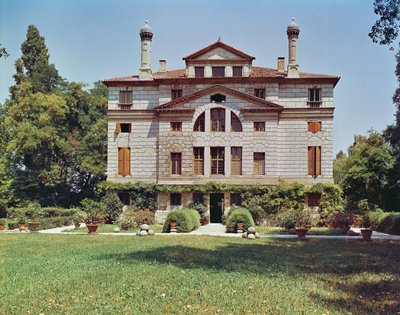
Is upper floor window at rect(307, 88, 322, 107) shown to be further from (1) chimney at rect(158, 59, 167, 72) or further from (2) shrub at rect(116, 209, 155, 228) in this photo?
(2) shrub at rect(116, 209, 155, 228)

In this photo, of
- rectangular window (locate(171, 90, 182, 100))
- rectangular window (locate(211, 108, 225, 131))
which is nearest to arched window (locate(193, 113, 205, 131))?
rectangular window (locate(211, 108, 225, 131))

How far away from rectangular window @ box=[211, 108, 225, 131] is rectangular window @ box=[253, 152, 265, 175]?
3.66m

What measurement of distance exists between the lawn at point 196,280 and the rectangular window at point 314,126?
1898 centimetres

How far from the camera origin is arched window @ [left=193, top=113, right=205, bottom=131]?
36.8 meters

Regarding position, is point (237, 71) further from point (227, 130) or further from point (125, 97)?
point (125, 97)

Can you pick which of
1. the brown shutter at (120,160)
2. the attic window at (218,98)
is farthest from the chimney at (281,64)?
the brown shutter at (120,160)

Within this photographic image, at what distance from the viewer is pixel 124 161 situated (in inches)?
1485

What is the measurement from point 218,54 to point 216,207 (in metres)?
12.8

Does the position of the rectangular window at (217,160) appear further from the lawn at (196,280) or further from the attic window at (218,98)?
the lawn at (196,280)

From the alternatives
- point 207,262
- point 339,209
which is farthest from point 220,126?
point 207,262

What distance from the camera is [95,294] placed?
9477 mm

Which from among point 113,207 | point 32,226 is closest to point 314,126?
point 113,207

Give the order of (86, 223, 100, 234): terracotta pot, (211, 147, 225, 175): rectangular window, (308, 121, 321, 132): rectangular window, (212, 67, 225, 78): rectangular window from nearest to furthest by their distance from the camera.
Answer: (86, 223, 100, 234): terracotta pot → (211, 147, 225, 175): rectangular window → (308, 121, 321, 132): rectangular window → (212, 67, 225, 78): rectangular window

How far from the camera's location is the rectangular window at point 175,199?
36844 millimetres
